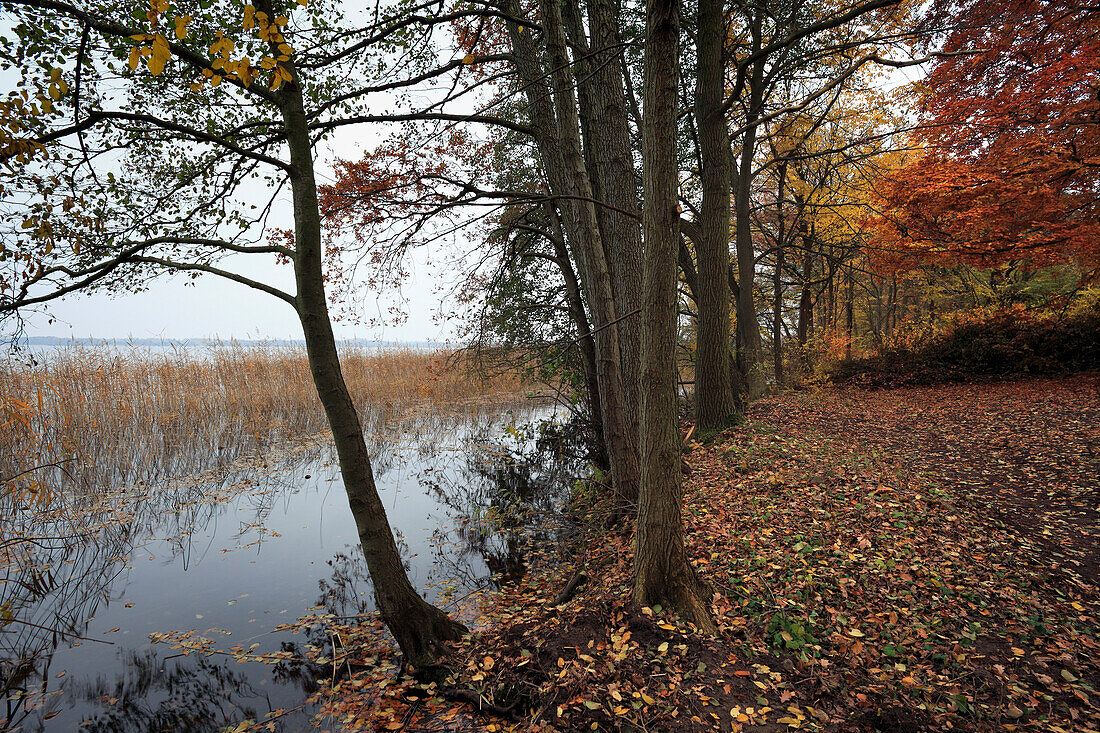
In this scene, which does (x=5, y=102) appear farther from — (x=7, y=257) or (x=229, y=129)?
(x=229, y=129)

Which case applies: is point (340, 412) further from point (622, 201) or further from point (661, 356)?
point (622, 201)

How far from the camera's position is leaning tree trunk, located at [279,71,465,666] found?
3180 mm

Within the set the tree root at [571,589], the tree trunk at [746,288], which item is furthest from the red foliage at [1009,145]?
the tree root at [571,589]

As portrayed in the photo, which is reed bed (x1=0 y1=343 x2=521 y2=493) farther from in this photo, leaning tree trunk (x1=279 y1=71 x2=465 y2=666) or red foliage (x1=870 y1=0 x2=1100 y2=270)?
red foliage (x1=870 y1=0 x2=1100 y2=270)

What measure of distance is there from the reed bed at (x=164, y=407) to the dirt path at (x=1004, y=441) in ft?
19.4

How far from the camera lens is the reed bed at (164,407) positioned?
689 centimetres

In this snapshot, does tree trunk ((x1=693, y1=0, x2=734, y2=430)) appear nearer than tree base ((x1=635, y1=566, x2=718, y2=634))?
No

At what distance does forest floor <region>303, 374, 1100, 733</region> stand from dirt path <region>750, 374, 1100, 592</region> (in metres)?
0.04

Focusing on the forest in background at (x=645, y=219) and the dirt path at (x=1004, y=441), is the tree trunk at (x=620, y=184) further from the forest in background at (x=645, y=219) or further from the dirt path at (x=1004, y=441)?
the dirt path at (x=1004, y=441)

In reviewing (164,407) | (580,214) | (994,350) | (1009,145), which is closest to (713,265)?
(580,214)

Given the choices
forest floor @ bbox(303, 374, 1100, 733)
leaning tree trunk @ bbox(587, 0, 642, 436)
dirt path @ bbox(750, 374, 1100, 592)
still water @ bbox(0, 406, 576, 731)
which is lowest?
still water @ bbox(0, 406, 576, 731)

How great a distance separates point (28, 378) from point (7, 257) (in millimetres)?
6598

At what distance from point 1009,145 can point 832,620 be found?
10268 millimetres

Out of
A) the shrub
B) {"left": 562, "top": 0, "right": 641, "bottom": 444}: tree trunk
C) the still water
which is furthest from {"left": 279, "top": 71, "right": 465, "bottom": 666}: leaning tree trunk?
the shrub
